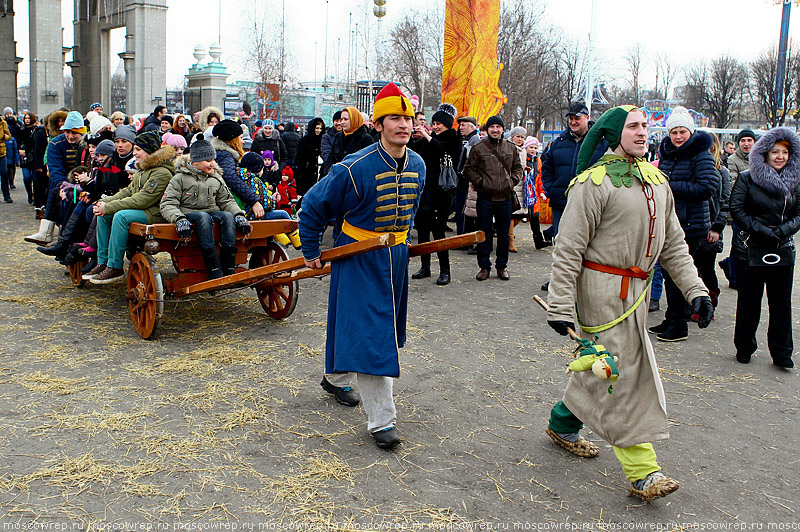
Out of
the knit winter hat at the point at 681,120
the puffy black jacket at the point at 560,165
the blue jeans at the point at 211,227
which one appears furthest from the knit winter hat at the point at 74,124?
the knit winter hat at the point at 681,120

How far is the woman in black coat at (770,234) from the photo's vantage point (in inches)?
218

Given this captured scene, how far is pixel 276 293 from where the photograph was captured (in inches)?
257

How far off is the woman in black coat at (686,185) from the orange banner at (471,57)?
857 cm

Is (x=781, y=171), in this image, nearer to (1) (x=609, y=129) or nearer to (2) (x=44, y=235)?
(1) (x=609, y=129)

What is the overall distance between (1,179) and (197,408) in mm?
13524

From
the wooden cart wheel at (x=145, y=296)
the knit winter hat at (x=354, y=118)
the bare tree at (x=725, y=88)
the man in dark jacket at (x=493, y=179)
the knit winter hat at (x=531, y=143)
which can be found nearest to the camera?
the wooden cart wheel at (x=145, y=296)

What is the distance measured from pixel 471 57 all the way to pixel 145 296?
A: 10.8 meters

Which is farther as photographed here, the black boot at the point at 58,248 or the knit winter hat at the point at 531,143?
the knit winter hat at the point at 531,143

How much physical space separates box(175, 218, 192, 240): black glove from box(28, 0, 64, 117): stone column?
25.3 metres

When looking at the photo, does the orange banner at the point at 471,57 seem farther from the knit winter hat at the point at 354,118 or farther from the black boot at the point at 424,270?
the knit winter hat at the point at 354,118

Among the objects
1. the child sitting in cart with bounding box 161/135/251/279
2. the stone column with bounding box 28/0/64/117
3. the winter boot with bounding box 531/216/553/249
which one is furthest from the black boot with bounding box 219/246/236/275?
the stone column with bounding box 28/0/64/117

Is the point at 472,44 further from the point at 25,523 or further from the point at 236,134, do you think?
the point at 25,523

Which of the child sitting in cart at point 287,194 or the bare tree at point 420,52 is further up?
the bare tree at point 420,52

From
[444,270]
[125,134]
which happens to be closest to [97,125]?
[125,134]
